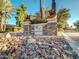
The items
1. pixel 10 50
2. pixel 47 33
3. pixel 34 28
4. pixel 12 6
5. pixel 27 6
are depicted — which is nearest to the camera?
pixel 10 50

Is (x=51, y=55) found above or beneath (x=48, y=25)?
beneath

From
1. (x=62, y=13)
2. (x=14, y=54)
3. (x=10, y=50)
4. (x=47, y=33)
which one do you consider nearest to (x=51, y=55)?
(x=14, y=54)

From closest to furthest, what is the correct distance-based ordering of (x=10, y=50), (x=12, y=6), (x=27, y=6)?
(x=10, y=50) → (x=12, y=6) → (x=27, y=6)

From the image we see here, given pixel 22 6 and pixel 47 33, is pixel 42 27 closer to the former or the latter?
pixel 47 33

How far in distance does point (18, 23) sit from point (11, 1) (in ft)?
15.3

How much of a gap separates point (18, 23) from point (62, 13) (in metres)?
9.18

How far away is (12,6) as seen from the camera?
77.7 feet

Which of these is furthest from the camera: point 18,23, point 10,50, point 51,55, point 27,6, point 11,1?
point 27,6

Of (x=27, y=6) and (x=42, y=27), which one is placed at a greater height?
(x=27, y=6)

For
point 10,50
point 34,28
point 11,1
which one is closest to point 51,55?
point 10,50

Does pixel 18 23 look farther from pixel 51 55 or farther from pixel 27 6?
pixel 51 55

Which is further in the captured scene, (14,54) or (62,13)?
(62,13)

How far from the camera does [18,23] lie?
28547mm

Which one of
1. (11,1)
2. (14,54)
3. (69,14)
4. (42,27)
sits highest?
(11,1)
